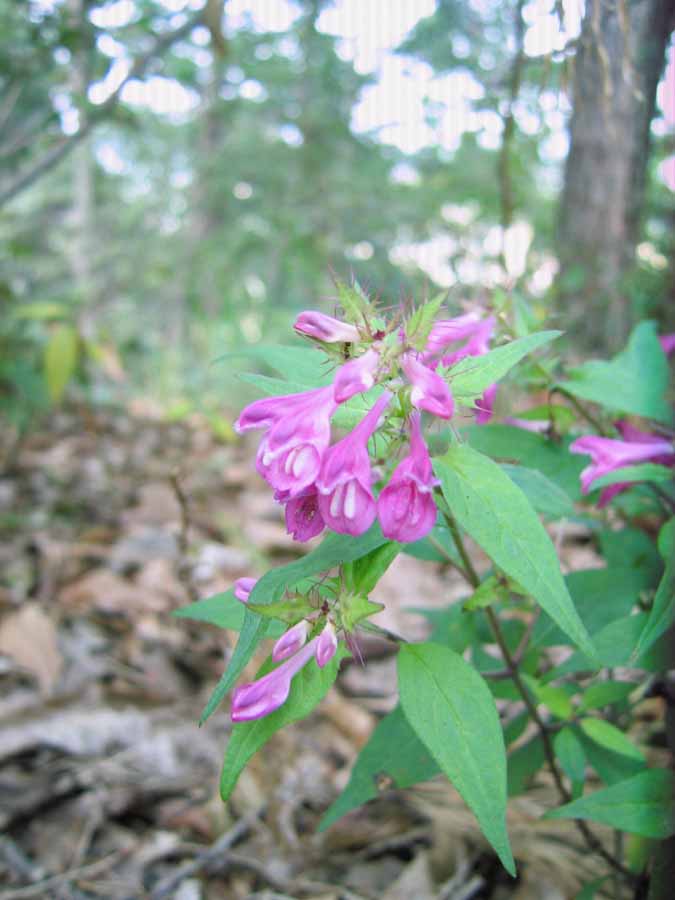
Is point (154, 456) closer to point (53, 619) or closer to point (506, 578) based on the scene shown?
point (53, 619)

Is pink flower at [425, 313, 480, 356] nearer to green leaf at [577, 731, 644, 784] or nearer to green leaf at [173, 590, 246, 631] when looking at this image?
green leaf at [173, 590, 246, 631]

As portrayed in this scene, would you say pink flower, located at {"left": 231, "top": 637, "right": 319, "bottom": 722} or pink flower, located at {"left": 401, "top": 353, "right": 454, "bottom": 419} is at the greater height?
pink flower, located at {"left": 401, "top": 353, "right": 454, "bottom": 419}

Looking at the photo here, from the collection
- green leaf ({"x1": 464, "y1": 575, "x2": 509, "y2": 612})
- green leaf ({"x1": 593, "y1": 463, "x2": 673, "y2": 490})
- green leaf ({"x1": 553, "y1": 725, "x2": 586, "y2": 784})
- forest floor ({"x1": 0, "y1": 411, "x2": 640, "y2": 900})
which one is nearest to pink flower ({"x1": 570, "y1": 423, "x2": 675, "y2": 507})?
green leaf ({"x1": 593, "y1": 463, "x2": 673, "y2": 490})

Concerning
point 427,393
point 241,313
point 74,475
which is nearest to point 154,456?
point 74,475

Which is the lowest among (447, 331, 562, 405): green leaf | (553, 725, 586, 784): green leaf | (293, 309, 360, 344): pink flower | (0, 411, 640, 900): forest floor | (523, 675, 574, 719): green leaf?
(0, 411, 640, 900): forest floor

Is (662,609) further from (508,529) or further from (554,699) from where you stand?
(554,699)
